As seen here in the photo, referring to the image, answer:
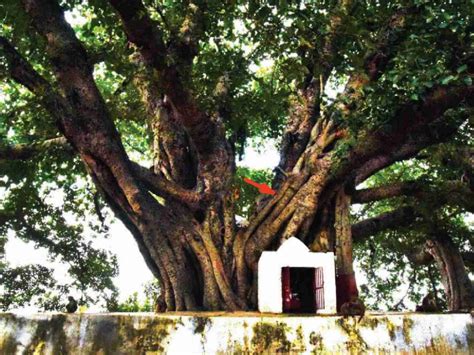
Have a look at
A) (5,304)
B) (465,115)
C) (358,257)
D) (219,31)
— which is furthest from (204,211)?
(358,257)

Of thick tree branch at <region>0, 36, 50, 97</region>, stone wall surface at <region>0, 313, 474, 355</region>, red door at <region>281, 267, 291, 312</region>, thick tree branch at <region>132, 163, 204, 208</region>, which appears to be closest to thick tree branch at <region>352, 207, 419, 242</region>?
red door at <region>281, 267, 291, 312</region>

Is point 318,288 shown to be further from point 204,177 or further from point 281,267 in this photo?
point 204,177

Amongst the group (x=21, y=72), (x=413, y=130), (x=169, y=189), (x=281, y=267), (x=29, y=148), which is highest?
(x=21, y=72)

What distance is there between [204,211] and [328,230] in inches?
73.9

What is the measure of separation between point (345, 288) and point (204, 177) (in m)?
2.52

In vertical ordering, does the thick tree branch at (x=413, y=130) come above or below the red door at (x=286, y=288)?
above

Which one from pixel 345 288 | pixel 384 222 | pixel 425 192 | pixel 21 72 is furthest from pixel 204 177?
pixel 384 222

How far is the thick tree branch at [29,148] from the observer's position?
6840 millimetres

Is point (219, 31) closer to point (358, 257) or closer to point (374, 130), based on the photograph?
point (374, 130)

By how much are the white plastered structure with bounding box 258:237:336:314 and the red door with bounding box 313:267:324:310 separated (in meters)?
0.06

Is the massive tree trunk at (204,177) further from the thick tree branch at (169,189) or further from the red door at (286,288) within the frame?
the red door at (286,288)

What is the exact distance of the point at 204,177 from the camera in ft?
20.5

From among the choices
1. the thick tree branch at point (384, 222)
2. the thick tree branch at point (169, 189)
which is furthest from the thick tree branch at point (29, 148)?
the thick tree branch at point (384, 222)

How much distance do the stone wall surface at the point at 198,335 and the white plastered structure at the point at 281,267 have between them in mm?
811
